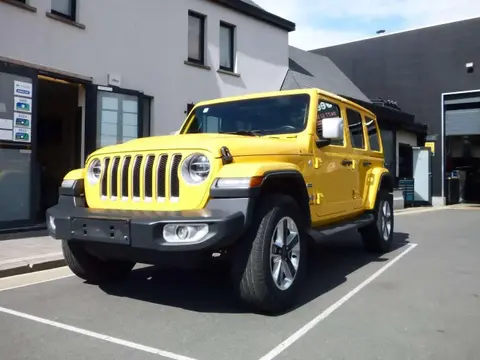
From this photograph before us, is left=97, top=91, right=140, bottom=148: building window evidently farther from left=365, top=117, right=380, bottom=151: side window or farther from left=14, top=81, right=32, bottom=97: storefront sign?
left=365, top=117, right=380, bottom=151: side window

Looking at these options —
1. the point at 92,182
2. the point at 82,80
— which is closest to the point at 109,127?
the point at 82,80

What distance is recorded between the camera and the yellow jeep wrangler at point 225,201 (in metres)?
3.60

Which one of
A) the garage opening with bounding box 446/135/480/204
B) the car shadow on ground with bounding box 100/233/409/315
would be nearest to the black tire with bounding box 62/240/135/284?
the car shadow on ground with bounding box 100/233/409/315

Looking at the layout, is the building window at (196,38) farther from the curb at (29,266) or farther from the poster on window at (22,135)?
A: the curb at (29,266)

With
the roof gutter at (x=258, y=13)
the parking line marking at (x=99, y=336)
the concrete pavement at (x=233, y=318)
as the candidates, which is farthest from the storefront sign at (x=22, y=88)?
the roof gutter at (x=258, y=13)

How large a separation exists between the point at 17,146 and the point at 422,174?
52.8ft

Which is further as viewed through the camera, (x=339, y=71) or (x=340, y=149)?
(x=339, y=71)

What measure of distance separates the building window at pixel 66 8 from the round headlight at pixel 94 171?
5914 millimetres

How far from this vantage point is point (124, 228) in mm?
3617

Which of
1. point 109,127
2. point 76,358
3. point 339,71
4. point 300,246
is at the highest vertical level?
point 339,71

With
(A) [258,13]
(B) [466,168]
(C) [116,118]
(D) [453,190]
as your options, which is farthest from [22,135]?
(B) [466,168]

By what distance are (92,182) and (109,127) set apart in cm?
571

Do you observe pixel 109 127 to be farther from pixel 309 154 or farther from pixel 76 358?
pixel 76 358

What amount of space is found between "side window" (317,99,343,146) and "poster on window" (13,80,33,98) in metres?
5.52
